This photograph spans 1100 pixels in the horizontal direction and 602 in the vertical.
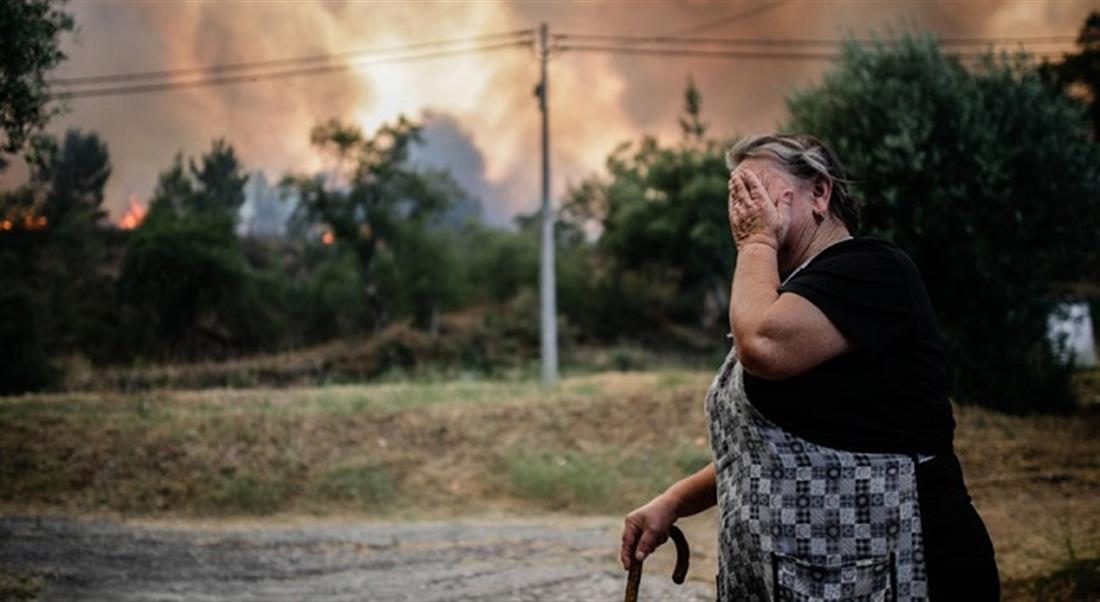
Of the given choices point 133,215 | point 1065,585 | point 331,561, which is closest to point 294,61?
point 133,215

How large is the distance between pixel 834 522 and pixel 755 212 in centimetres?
77

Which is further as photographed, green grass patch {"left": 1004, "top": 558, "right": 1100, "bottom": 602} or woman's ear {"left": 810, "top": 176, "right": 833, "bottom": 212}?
green grass patch {"left": 1004, "top": 558, "right": 1100, "bottom": 602}

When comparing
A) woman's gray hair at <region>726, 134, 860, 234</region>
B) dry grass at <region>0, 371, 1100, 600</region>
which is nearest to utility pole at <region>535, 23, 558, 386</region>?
dry grass at <region>0, 371, 1100, 600</region>

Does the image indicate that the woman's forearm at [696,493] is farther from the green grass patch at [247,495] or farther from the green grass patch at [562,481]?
the green grass patch at [247,495]

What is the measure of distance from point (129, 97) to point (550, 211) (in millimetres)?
11926

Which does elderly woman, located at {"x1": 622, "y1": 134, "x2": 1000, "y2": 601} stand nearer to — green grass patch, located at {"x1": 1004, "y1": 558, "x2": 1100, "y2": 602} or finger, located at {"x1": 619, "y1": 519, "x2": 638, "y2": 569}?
finger, located at {"x1": 619, "y1": 519, "x2": 638, "y2": 569}

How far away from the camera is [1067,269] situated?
46.9 ft

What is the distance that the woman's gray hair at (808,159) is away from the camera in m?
2.18

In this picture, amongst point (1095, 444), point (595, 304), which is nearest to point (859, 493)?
point (1095, 444)

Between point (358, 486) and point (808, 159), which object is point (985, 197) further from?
point (808, 159)

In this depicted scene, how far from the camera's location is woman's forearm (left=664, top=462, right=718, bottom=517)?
245 centimetres

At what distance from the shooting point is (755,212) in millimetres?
2168

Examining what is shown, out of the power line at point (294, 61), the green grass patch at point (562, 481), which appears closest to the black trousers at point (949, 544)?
the green grass patch at point (562, 481)

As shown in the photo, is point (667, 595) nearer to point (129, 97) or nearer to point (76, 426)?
point (76, 426)
